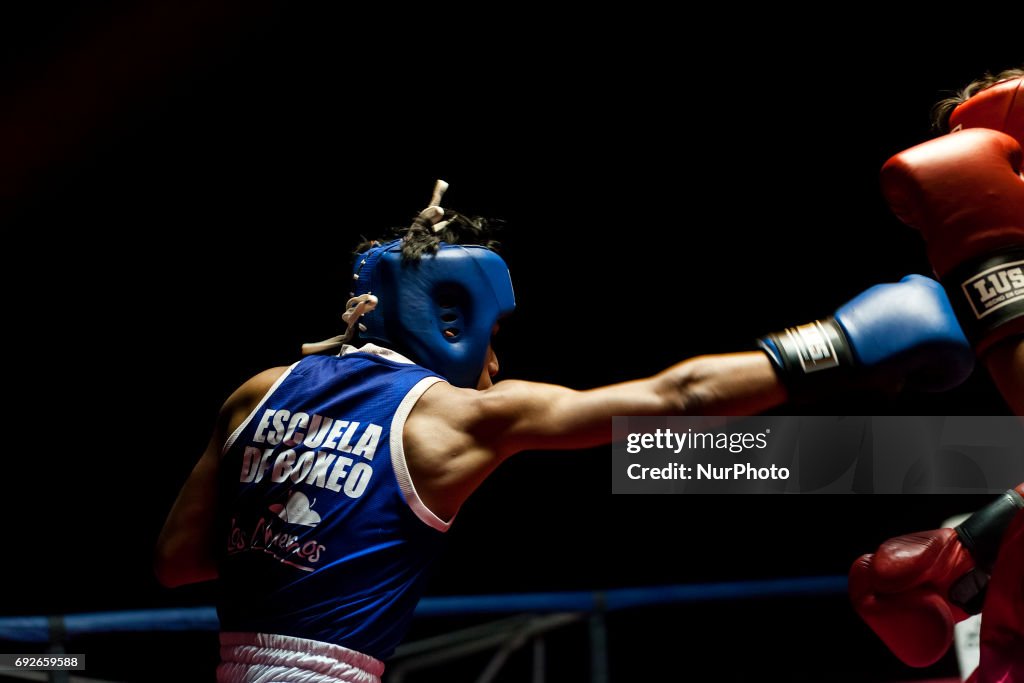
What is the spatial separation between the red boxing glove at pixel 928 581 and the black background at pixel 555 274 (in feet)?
5.82

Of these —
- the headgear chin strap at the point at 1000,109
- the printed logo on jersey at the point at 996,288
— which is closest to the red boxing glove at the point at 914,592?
the printed logo on jersey at the point at 996,288

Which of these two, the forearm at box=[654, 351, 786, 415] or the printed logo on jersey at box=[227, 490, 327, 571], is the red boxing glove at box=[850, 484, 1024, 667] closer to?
the forearm at box=[654, 351, 786, 415]

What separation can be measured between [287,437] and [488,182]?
78.6 inches

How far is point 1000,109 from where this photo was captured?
1.71 meters

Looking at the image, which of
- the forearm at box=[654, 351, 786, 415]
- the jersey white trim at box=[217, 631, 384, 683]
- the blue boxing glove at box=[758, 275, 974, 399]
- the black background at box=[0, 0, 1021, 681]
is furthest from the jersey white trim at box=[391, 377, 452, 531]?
the black background at box=[0, 0, 1021, 681]

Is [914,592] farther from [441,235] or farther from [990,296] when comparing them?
[441,235]

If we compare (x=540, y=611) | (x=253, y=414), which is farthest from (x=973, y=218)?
(x=540, y=611)

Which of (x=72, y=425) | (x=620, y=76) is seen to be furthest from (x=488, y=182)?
(x=72, y=425)

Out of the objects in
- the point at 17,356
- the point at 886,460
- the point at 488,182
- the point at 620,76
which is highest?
the point at 620,76

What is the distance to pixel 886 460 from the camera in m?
3.07

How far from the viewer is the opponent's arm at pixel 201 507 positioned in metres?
1.86

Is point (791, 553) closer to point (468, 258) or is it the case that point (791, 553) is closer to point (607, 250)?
point (607, 250)

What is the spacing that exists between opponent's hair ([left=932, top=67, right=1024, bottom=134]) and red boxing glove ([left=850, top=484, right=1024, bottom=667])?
2.31 ft

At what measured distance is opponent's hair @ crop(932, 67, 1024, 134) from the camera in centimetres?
180
